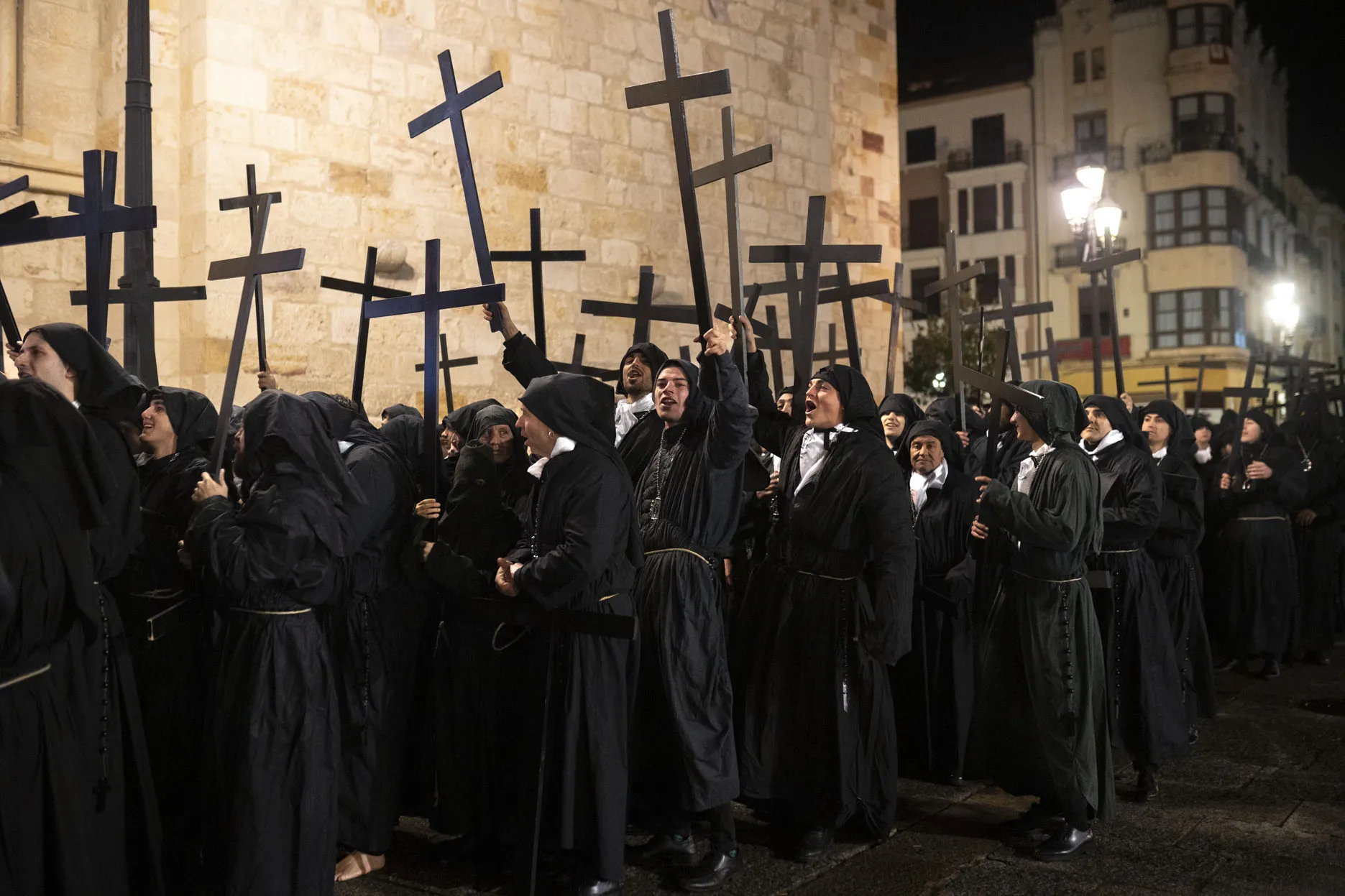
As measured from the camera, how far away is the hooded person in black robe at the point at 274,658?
3.77 m

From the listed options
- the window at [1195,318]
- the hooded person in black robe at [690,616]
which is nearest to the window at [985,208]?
the window at [1195,318]

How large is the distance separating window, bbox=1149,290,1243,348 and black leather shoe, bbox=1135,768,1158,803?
34.5 metres

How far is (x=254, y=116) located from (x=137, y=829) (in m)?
5.84

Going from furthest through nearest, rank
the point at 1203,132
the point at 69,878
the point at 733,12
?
1. the point at 1203,132
2. the point at 733,12
3. the point at 69,878

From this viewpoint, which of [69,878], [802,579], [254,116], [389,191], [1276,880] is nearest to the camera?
[69,878]

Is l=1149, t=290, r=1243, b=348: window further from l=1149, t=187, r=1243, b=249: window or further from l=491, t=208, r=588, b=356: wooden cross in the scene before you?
l=491, t=208, r=588, b=356: wooden cross

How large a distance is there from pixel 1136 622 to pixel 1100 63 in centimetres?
3805

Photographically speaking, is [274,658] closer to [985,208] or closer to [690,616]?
[690,616]

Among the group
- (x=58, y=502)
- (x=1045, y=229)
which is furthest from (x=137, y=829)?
(x=1045, y=229)

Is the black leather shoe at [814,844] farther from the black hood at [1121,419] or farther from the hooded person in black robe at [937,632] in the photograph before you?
the black hood at [1121,419]

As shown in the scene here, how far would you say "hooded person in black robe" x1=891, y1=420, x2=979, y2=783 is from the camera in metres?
6.09

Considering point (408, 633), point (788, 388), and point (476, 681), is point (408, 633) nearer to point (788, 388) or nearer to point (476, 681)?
point (476, 681)

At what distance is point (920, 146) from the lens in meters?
42.4

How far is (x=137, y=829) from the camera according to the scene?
3824 mm
